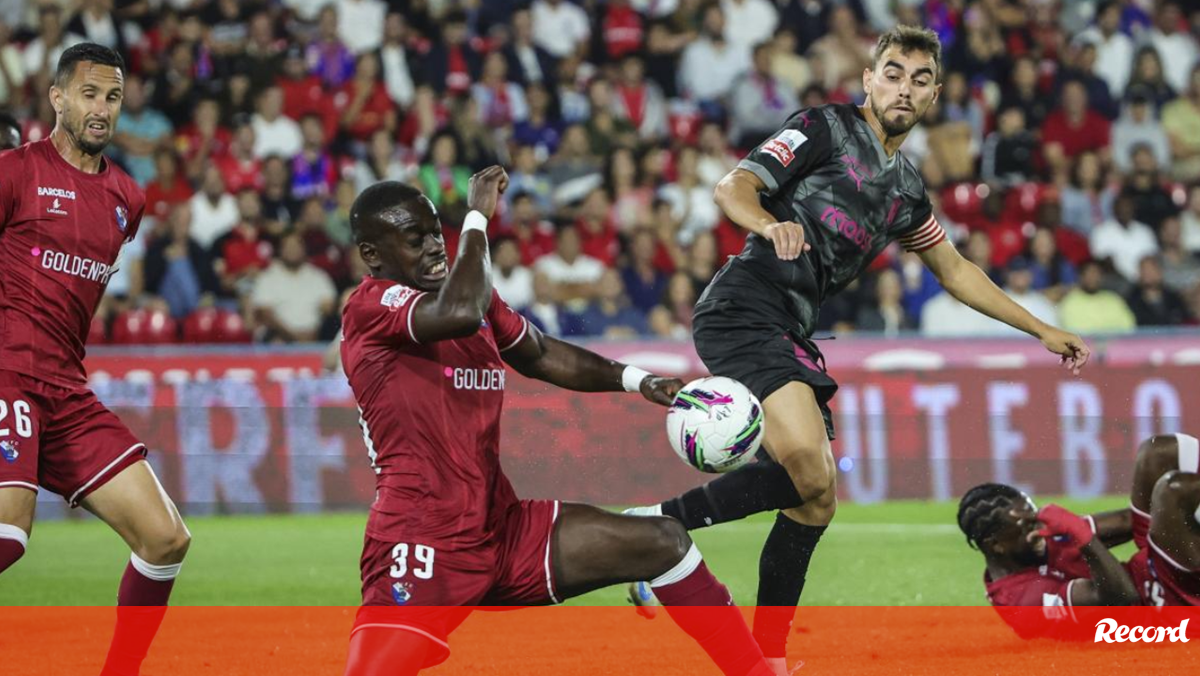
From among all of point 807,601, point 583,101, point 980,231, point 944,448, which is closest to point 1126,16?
point 980,231

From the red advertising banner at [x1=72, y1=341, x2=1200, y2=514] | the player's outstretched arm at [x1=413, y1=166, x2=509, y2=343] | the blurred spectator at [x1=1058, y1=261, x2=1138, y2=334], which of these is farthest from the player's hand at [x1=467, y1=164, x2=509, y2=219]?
the blurred spectator at [x1=1058, y1=261, x2=1138, y2=334]

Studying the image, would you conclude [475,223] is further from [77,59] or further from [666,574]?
[77,59]

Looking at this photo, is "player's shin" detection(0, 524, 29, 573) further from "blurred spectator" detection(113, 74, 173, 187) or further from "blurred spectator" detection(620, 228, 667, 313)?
"blurred spectator" detection(113, 74, 173, 187)

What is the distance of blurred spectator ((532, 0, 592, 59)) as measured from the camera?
1847 cm

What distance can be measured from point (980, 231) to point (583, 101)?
4662mm

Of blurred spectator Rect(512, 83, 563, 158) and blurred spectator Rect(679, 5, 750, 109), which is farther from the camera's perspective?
blurred spectator Rect(679, 5, 750, 109)

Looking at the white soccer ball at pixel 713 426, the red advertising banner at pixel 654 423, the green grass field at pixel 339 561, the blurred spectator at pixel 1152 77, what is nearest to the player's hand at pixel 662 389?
the white soccer ball at pixel 713 426

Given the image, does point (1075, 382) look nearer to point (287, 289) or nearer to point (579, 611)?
point (579, 611)

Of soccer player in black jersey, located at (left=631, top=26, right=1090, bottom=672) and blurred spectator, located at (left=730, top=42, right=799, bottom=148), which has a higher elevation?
blurred spectator, located at (left=730, top=42, right=799, bottom=148)

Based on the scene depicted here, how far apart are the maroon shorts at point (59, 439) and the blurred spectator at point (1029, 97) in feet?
45.9

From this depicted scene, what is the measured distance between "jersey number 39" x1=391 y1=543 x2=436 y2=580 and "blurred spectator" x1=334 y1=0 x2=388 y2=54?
1379cm

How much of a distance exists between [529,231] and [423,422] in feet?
36.5

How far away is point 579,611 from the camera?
8.61 m

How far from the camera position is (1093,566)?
A: 6.88 metres
